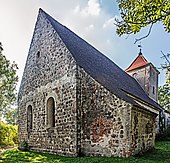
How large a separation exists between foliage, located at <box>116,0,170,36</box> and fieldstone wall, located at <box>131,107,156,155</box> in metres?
5.04

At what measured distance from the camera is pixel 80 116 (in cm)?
1070

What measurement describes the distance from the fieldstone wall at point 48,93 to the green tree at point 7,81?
12.1 feet

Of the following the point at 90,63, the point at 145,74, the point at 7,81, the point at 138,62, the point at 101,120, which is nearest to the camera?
the point at 101,120

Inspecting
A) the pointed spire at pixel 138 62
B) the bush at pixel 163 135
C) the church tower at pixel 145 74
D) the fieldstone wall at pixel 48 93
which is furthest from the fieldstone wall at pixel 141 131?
the pointed spire at pixel 138 62

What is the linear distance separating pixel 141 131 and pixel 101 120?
242cm

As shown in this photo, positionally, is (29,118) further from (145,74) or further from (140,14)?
(145,74)

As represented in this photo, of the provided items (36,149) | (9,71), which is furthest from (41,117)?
(9,71)

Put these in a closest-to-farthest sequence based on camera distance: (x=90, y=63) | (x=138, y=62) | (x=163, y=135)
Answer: (x=90, y=63) → (x=163, y=135) → (x=138, y=62)

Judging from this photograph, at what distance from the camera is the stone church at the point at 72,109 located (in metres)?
9.64

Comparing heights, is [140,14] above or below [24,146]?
above

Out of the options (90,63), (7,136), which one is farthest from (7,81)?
(90,63)

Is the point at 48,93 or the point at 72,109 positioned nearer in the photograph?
the point at 72,109

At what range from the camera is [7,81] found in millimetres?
20641

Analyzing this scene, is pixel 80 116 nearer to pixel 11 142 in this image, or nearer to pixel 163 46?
pixel 163 46
